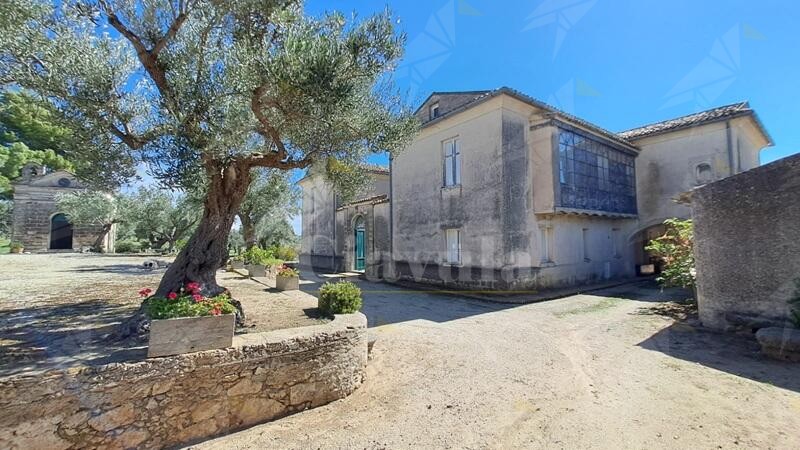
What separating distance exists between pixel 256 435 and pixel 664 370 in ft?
18.4

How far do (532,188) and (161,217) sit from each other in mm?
27216

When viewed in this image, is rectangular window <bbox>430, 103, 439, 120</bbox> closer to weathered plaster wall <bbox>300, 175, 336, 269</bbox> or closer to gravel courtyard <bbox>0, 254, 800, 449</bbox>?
weathered plaster wall <bbox>300, 175, 336, 269</bbox>

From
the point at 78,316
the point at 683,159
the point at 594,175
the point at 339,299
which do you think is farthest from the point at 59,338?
the point at 683,159

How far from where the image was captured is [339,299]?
576cm

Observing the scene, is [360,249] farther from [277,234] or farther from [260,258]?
[277,234]

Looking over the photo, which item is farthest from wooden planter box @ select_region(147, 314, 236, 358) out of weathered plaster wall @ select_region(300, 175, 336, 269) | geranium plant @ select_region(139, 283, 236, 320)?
weathered plaster wall @ select_region(300, 175, 336, 269)

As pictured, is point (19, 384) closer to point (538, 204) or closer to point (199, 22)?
point (199, 22)

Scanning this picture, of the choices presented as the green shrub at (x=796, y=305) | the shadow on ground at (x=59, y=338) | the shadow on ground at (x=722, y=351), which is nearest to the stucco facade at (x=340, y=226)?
the shadow on ground at (x=59, y=338)

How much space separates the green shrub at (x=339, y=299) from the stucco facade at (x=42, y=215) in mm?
27709

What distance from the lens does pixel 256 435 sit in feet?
12.3

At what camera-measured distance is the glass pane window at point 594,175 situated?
40.4 feet

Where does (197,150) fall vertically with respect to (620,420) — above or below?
above

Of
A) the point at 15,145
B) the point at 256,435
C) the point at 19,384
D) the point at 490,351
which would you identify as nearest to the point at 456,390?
the point at 490,351

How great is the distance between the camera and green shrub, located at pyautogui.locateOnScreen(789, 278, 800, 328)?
5.70 m
